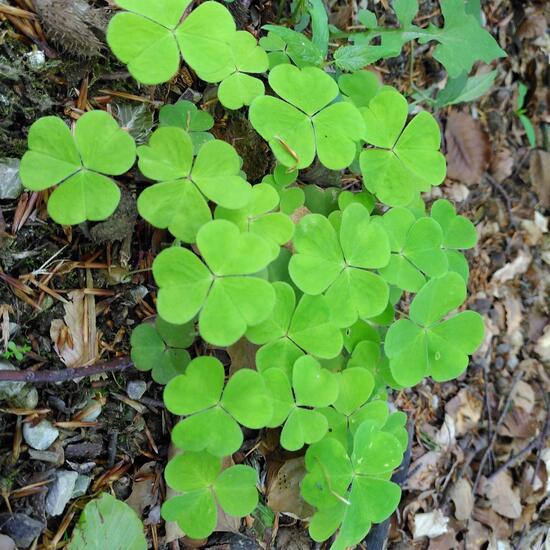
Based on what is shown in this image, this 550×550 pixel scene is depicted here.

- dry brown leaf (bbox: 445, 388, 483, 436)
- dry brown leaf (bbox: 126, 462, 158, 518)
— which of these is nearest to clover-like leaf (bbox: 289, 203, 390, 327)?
dry brown leaf (bbox: 126, 462, 158, 518)

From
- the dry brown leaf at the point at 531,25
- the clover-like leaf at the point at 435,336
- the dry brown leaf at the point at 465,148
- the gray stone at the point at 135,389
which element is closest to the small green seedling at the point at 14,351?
the gray stone at the point at 135,389

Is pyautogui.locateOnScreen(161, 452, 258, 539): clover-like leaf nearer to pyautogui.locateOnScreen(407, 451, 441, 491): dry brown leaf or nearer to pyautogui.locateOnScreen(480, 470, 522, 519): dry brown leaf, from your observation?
pyautogui.locateOnScreen(407, 451, 441, 491): dry brown leaf

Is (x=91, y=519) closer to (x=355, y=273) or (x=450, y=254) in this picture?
(x=355, y=273)

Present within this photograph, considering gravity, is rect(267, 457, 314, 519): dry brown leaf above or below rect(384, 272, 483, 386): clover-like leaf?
below

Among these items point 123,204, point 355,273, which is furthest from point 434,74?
point 123,204

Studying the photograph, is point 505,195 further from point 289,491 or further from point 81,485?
point 81,485

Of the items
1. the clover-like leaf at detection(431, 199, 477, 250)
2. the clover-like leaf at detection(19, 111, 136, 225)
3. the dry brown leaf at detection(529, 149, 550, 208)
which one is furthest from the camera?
the dry brown leaf at detection(529, 149, 550, 208)

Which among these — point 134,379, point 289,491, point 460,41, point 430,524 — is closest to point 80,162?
point 134,379
